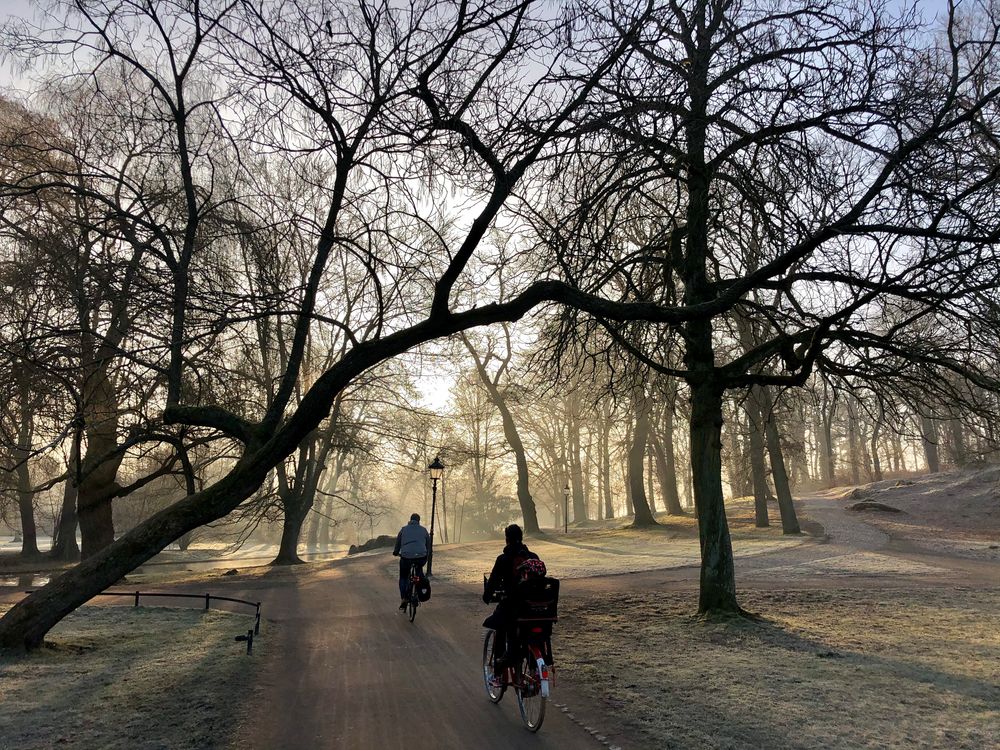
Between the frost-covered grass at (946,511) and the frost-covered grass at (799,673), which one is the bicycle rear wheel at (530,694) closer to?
the frost-covered grass at (799,673)

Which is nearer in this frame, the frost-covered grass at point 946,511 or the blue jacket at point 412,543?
the blue jacket at point 412,543

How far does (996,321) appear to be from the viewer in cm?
808

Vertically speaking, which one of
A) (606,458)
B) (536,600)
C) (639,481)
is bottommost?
(536,600)

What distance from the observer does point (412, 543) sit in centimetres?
1192

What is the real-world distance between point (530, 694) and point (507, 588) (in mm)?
877

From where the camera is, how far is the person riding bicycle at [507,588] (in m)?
5.95

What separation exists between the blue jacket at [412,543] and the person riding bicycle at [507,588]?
18.9 feet

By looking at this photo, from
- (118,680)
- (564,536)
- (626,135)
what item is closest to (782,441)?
(564,536)

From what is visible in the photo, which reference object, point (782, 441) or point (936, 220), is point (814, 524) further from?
point (936, 220)

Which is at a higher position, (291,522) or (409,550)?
(291,522)

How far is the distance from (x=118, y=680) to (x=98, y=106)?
6.62 m

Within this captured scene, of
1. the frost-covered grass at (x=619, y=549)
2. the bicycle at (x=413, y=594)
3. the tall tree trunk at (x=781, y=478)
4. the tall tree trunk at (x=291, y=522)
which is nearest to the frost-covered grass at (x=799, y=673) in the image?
the bicycle at (x=413, y=594)

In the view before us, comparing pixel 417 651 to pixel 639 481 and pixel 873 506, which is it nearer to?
pixel 639 481

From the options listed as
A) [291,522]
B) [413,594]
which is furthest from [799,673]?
[291,522]
